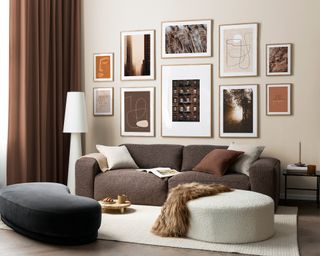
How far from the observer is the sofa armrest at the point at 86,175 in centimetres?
559

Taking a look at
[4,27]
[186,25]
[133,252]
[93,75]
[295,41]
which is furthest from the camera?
[93,75]

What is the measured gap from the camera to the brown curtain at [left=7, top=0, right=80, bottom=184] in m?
5.63

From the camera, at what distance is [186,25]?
20.7 ft

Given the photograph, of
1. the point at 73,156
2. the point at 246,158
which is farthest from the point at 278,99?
the point at 73,156

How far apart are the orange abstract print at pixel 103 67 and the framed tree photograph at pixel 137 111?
0.33 meters

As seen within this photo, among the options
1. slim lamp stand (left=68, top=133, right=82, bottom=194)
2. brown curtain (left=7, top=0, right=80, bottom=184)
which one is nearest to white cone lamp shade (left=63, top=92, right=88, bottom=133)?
slim lamp stand (left=68, top=133, right=82, bottom=194)

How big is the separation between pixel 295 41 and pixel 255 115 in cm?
101

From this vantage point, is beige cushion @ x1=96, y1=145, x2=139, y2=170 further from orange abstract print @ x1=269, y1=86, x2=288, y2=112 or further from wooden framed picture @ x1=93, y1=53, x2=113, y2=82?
orange abstract print @ x1=269, y1=86, x2=288, y2=112

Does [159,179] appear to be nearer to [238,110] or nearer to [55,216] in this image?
[238,110]

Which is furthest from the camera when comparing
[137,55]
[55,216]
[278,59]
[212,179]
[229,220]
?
[137,55]

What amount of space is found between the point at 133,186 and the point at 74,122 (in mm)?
1251

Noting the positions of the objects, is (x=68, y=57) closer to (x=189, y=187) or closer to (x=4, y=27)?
(x=4, y=27)

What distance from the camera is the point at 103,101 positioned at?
6734 millimetres

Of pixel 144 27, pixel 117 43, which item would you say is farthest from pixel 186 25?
pixel 117 43
